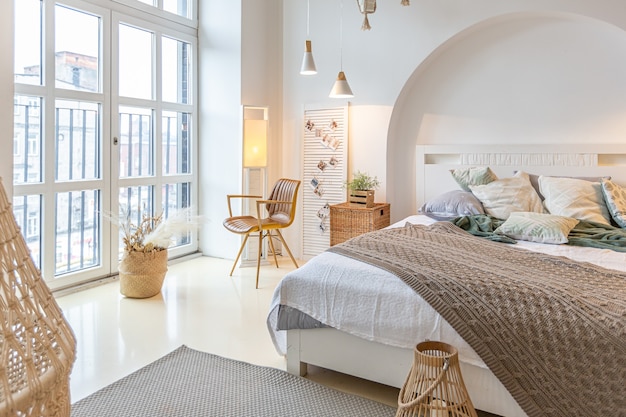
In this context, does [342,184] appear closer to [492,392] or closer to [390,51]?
[390,51]

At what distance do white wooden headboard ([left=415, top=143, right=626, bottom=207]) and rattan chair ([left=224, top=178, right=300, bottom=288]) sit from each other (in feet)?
4.02

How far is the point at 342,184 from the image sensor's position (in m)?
4.94

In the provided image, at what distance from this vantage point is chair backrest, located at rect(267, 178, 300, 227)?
4.58m

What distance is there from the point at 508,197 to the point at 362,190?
129 centimetres

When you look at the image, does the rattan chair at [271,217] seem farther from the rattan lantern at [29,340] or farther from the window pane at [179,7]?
the rattan lantern at [29,340]

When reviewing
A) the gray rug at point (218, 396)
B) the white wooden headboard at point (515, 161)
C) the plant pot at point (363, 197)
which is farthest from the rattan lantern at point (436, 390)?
the white wooden headboard at point (515, 161)

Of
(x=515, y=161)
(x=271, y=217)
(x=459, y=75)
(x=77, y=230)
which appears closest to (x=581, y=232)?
(x=515, y=161)

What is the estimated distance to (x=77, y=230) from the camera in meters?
4.16

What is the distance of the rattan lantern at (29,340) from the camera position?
1.02 m

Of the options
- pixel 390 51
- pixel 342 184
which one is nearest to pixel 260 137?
pixel 342 184

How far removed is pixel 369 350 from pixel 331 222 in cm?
238

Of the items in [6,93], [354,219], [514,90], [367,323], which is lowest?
[367,323]

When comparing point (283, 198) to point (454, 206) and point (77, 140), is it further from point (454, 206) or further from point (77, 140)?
point (77, 140)

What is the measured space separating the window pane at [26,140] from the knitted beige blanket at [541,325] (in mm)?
2849
